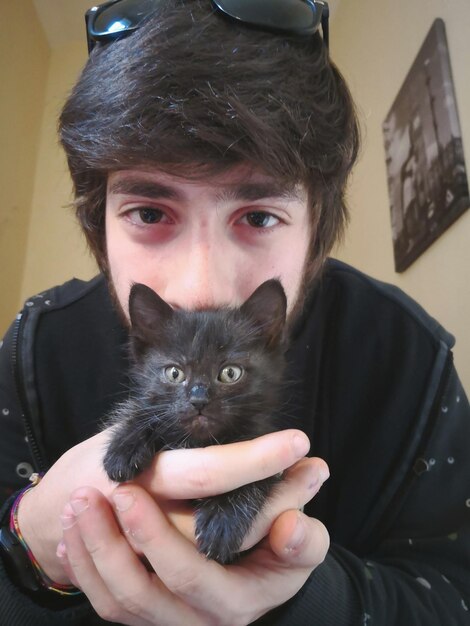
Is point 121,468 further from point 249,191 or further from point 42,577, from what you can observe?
point 249,191

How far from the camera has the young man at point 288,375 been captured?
2.37 ft

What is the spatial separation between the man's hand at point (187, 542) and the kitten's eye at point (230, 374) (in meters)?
0.13

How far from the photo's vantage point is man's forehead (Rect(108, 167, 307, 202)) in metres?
0.88

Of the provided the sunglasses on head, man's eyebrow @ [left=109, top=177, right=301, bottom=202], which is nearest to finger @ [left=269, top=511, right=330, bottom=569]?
man's eyebrow @ [left=109, top=177, right=301, bottom=202]

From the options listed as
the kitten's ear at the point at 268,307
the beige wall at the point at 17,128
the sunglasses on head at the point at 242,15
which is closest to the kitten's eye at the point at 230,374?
the kitten's ear at the point at 268,307

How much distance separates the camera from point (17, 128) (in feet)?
9.53

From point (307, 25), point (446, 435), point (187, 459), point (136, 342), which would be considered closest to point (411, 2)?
point (307, 25)

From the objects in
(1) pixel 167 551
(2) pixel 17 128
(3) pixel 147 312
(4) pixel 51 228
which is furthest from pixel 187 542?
(2) pixel 17 128

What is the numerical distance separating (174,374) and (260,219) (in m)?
0.37

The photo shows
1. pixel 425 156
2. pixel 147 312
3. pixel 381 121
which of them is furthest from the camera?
pixel 381 121

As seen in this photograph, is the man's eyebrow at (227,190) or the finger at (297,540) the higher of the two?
the man's eyebrow at (227,190)

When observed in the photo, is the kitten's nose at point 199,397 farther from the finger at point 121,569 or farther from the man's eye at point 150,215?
the man's eye at point 150,215

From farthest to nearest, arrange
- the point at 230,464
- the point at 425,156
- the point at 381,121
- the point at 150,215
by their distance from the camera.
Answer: the point at 381,121, the point at 425,156, the point at 150,215, the point at 230,464

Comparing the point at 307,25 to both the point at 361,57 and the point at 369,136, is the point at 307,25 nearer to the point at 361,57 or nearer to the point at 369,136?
the point at 369,136
